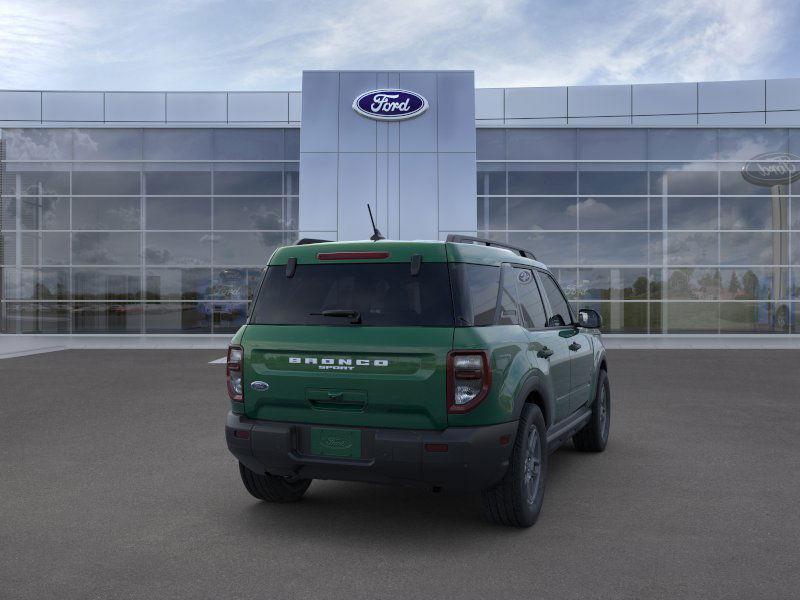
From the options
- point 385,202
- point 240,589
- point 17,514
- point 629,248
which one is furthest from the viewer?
point 629,248

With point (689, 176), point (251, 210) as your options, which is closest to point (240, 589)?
point (251, 210)

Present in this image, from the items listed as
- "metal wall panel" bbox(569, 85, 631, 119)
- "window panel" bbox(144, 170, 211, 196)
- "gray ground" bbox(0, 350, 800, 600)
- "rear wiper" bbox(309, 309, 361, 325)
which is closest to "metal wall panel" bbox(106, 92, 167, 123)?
"window panel" bbox(144, 170, 211, 196)

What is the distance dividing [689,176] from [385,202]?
449 inches

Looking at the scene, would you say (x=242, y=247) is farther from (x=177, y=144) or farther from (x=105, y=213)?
(x=105, y=213)

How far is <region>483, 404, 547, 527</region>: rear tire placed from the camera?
4625 mm

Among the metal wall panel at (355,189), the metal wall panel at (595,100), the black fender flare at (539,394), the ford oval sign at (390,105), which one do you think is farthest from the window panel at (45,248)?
the black fender flare at (539,394)

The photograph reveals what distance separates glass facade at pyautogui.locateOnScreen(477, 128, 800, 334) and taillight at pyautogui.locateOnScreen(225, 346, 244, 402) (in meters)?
22.3

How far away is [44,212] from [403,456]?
1045 inches

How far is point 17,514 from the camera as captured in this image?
5.10m

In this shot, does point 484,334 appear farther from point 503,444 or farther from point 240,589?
point 240,589

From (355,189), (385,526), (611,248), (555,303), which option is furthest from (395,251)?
(611,248)

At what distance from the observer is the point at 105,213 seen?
26938 mm

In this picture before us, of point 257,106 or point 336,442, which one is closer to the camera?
point 336,442

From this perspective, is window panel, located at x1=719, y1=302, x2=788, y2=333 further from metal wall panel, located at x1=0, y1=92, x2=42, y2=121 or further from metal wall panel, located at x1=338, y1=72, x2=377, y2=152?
metal wall panel, located at x1=0, y1=92, x2=42, y2=121
